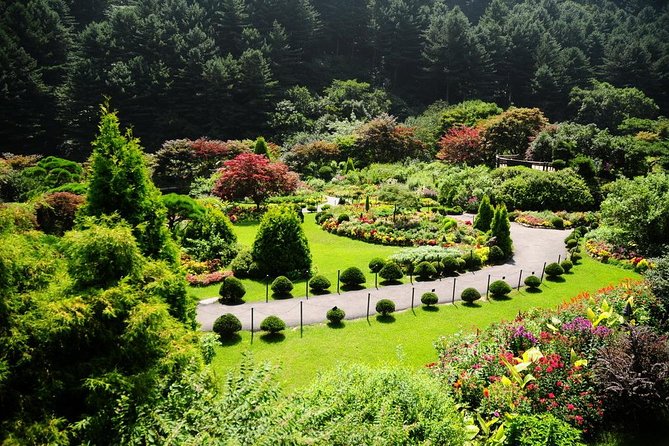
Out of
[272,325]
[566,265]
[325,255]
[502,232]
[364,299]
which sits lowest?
[364,299]

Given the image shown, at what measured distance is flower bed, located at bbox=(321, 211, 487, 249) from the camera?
24078mm

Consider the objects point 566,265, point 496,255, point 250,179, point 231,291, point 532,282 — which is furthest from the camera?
point 250,179

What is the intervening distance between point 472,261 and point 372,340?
29.8 feet

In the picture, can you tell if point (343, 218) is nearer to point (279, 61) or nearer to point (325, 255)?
point (325, 255)

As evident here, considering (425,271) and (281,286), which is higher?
(425,271)

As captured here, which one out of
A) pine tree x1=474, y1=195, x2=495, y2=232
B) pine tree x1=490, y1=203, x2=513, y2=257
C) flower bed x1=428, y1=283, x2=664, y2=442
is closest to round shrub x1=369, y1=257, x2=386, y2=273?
pine tree x1=490, y1=203, x2=513, y2=257

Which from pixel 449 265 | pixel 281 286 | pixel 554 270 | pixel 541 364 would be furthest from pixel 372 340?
pixel 554 270

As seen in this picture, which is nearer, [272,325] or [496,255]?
[272,325]

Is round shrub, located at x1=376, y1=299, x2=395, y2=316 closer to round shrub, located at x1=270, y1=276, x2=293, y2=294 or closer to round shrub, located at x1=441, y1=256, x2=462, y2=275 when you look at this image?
round shrub, located at x1=270, y1=276, x2=293, y2=294

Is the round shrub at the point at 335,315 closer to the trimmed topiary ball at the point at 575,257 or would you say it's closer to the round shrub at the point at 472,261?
the round shrub at the point at 472,261

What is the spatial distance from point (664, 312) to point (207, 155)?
110 ft

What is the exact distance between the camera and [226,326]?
13.4m

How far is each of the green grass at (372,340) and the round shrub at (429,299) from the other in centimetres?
38

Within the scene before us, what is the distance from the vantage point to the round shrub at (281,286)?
17.2 metres
